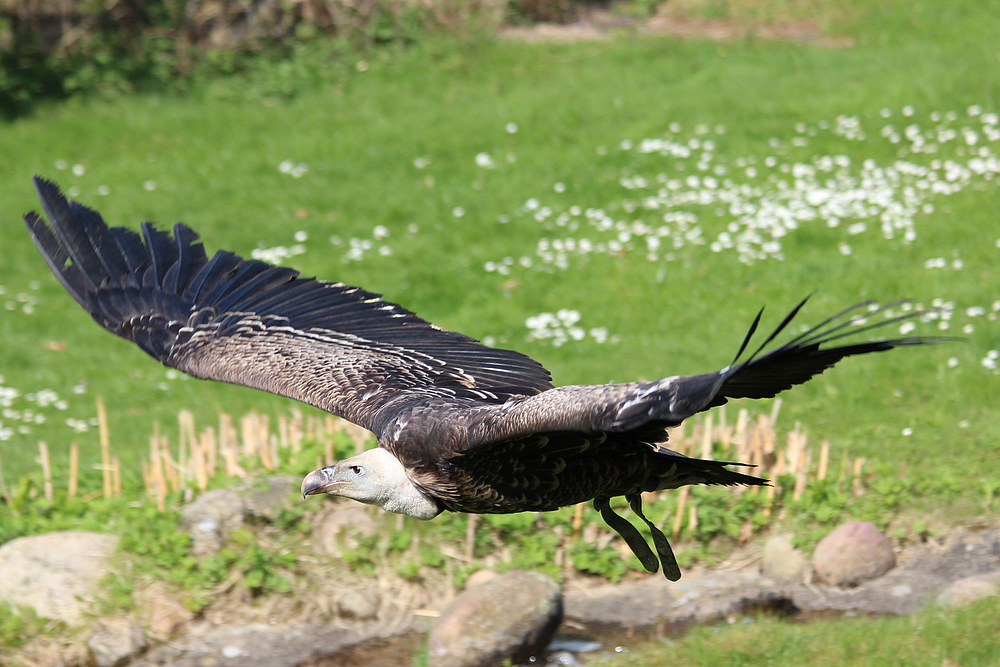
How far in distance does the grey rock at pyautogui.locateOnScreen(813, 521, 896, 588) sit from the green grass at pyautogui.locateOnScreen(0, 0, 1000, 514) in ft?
2.37

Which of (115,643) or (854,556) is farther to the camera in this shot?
(854,556)

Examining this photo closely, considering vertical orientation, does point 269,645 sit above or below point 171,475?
below

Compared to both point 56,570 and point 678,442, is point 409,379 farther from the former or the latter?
point 56,570

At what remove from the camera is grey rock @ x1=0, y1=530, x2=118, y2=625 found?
20.8 feet

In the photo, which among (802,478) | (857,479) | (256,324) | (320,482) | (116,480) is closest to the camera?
(320,482)

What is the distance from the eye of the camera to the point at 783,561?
652 cm

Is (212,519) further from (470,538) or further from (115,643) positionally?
(470,538)

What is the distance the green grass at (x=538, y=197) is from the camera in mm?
8578

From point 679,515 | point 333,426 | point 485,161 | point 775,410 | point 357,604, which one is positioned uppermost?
point 485,161

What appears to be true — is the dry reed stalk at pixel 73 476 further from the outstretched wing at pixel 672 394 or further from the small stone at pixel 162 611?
the outstretched wing at pixel 672 394

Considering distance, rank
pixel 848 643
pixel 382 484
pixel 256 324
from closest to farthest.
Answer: pixel 382 484 < pixel 848 643 < pixel 256 324

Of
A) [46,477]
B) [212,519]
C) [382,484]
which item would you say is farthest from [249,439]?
[382,484]

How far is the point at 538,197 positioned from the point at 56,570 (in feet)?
22.0

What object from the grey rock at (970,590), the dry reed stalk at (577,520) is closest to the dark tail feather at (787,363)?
the grey rock at (970,590)
